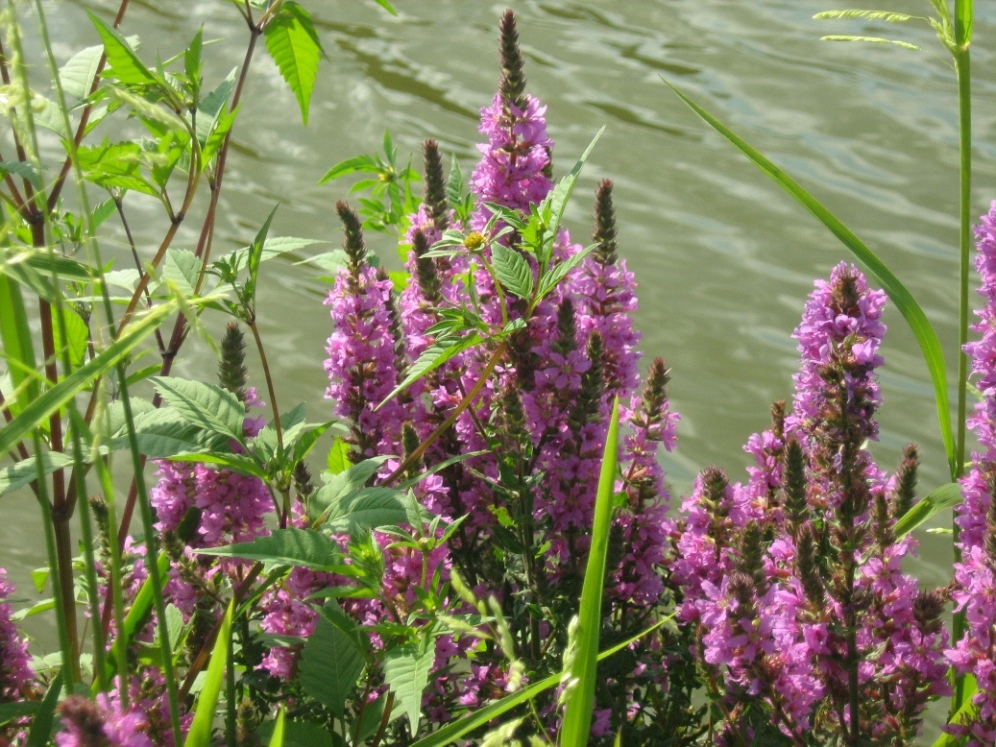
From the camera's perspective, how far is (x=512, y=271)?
1.68 meters

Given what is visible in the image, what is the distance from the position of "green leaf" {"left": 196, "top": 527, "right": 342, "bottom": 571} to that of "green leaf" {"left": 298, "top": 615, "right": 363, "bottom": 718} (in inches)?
6.8

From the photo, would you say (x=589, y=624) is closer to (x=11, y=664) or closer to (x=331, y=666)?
(x=331, y=666)

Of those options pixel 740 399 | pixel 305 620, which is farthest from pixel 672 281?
pixel 305 620

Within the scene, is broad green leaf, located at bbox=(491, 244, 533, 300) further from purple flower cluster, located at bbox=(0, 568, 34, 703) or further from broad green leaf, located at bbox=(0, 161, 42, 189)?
purple flower cluster, located at bbox=(0, 568, 34, 703)

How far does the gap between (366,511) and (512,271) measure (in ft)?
1.49

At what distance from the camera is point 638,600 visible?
1990 mm

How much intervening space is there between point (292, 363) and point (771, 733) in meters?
3.05

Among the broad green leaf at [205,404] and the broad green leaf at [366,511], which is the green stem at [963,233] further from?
the broad green leaf at [205,404]

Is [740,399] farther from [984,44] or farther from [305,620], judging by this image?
[984,44]

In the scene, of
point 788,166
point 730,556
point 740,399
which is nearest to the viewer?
point 730,556

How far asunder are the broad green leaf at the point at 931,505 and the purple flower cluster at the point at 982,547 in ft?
0.08

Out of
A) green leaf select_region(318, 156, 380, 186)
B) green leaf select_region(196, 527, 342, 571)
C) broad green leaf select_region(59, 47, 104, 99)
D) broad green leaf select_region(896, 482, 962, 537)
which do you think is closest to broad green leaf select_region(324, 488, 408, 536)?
green leaf select_region(196, 527, 342, 571)

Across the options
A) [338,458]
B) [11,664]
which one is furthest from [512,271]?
[11,664]

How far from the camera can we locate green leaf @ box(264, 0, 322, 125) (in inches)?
64.2
